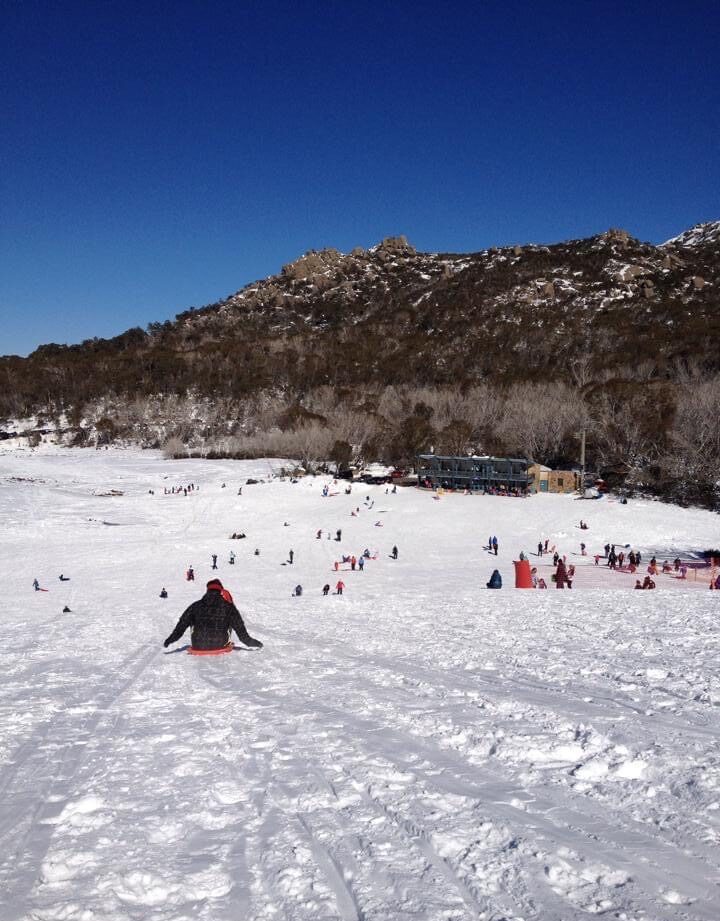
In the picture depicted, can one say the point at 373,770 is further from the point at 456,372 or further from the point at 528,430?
the point at 456,372

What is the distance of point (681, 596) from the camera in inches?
510

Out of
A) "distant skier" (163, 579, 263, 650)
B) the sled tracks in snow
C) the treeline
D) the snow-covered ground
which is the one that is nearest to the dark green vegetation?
the treeline

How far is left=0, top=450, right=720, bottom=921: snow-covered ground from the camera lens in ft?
8.59

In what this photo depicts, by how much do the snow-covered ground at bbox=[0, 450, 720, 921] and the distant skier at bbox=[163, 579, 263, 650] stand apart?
0.95 feet

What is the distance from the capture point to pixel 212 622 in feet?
25.5

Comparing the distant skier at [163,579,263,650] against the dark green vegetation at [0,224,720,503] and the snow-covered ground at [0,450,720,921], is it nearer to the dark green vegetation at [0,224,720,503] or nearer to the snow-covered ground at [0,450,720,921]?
the snow-covered ground at [0,450,720,921]

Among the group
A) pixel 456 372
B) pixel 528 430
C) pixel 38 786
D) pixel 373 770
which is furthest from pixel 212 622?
pixel 456 372

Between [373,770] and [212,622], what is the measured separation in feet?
14.4

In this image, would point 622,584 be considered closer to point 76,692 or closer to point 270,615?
point 270,615

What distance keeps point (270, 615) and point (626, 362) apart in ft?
302

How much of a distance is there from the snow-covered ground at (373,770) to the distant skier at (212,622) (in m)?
0.29

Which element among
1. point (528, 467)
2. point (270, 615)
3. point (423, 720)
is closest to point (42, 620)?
point (270, 615)

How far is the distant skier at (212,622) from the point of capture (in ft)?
25.3

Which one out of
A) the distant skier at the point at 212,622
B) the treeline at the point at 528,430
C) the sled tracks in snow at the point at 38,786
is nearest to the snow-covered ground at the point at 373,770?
the sled tracks in snow at the point at 38,786
